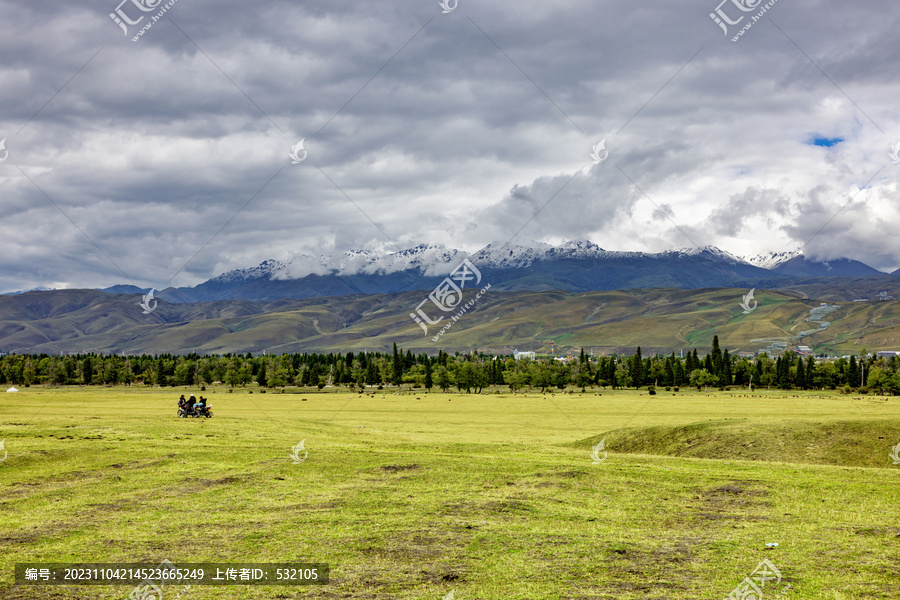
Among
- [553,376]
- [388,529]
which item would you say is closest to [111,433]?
[388,529]

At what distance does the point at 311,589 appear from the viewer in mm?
14398

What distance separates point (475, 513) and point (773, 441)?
78.1ft

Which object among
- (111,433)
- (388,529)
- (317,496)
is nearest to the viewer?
(388,529)

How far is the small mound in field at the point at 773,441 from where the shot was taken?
3394 cm

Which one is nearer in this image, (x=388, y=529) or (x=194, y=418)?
(x=388, y=529)

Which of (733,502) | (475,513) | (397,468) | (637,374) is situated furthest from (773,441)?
(637,374)

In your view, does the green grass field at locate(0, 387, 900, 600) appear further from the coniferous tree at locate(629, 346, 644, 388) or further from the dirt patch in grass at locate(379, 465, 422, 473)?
the coniferous tree at locate(629, 346, 644, 388)

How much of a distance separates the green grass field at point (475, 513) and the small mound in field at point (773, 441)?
0.16m

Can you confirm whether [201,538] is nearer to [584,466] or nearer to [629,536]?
[629,536]

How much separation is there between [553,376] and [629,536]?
6821 inches

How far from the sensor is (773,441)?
121ft

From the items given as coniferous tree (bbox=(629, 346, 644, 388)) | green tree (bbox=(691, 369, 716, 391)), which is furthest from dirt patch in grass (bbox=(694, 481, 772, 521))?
coniferous tree (bbox=(629, 346, 644, 388))

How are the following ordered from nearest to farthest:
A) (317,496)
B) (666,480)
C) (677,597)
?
(677,597) < (317,496) < (666,480)

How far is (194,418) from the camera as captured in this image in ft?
176
